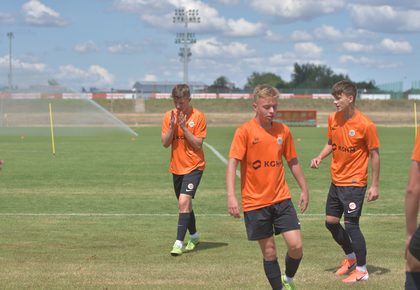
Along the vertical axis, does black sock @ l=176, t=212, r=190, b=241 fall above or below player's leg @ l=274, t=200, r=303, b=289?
below

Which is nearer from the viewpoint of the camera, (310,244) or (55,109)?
(310,244)

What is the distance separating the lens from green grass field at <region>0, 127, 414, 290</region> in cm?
783

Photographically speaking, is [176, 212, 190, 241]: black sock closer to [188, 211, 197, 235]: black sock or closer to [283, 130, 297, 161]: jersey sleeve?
[188, 211, 197, 235]: black sock

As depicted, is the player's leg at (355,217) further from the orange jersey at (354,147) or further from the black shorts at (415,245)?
the black shorts at (415,245)

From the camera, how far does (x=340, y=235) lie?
27.5 feet

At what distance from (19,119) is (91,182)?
45500 millimetres

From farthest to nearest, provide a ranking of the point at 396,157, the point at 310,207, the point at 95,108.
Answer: the point at 95,108
the point at 396,157
the point at 310,207

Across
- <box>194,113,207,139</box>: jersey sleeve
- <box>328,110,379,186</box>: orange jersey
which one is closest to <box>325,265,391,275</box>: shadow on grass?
<box>328,110,379,186</box>: orange jersey

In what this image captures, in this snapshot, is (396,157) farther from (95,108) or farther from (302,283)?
(95,108)

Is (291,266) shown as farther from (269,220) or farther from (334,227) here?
(334,227)

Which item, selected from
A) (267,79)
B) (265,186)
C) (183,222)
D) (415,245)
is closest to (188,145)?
(183,222)

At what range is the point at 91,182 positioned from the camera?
18.2m

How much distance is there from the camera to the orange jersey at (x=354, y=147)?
26.2 ft

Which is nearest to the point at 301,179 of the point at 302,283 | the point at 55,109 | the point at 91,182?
the point at 302,283
